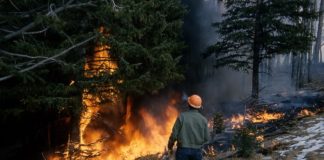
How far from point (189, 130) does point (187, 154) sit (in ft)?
1.65

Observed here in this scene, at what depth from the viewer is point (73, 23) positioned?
36.4 ft

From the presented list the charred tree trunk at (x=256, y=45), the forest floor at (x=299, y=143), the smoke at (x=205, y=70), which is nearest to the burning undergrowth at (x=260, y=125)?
the forest floor at (x=299, y=143)

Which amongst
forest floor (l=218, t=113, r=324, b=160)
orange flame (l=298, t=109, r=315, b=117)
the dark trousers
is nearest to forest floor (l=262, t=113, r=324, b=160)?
forest floor (l=218, t=113, r=324, b=160)

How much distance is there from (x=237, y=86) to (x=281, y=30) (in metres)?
15.5

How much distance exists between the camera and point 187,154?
23.9 ft

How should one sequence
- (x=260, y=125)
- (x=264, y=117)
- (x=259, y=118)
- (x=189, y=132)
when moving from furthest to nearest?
(x=264, y=117)
(x=259, y=118)
(x=260, y=125)
(x=189, y=132)

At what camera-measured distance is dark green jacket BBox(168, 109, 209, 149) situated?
7.19 metres

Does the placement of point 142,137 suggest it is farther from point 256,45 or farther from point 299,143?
point 299,143

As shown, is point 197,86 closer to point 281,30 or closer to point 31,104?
point 281,30

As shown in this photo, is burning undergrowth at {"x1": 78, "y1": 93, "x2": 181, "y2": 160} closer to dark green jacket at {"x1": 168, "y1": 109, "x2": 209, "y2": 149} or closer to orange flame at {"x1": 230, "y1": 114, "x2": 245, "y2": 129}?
orange flame at {"x1": 230, "y1": 114, "x2": 245, "y2": 129}

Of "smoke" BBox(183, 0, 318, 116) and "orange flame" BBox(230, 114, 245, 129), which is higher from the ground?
"smoke" BBox(183, 0, 318, 116)

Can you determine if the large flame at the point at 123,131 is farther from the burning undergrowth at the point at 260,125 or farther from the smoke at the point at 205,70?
the smoke at the point at 205,70

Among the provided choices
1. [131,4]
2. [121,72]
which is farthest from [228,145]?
[131,4]

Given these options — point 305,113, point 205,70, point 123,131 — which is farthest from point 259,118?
point 205,70
